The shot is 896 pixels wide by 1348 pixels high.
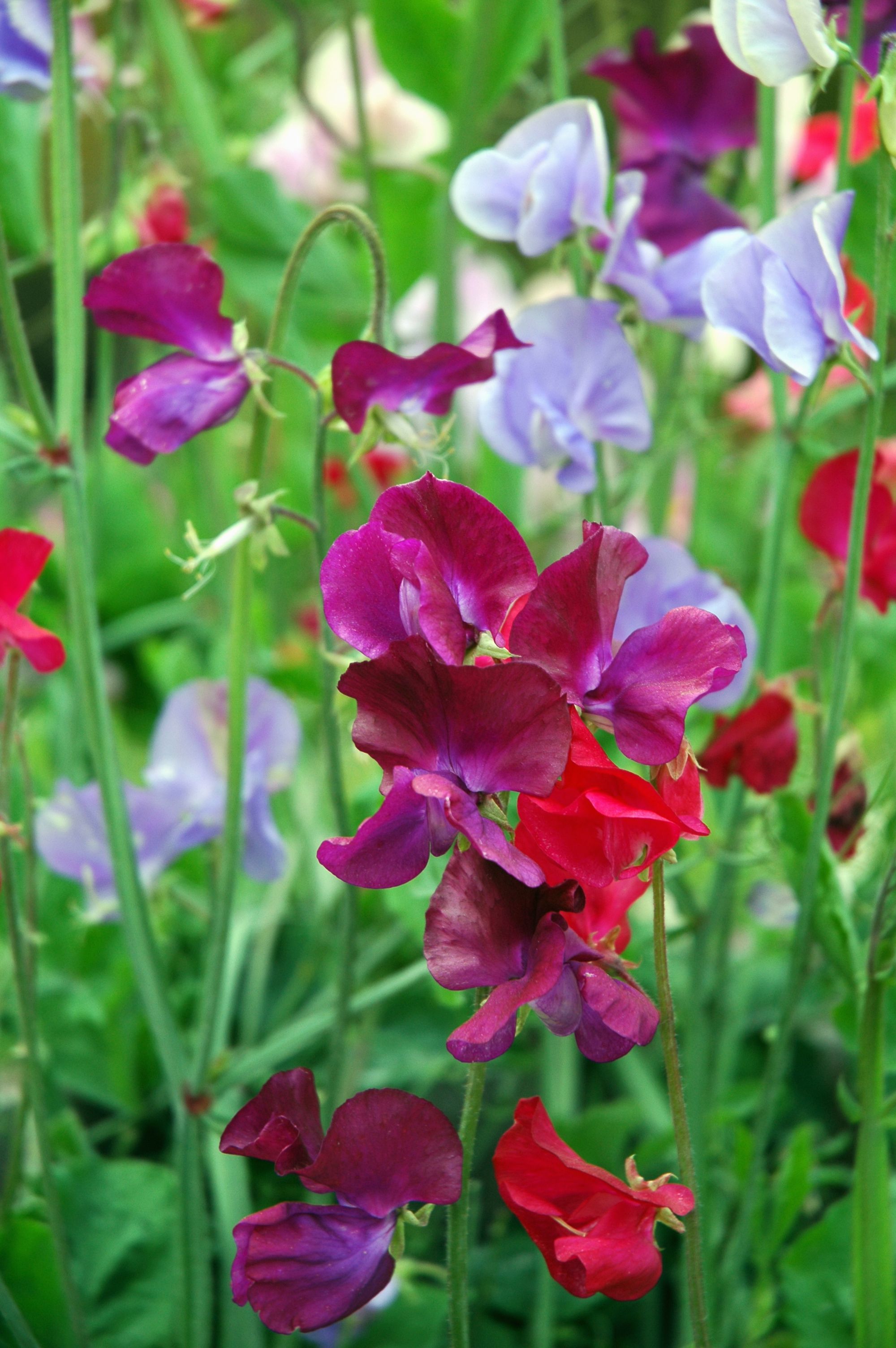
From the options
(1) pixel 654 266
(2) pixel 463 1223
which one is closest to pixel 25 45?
(1) pixel 654 266

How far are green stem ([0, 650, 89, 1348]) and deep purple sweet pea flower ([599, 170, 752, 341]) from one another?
0.95 ft

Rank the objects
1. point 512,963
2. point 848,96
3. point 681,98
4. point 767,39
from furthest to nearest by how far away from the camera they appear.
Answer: point 681,98, point 848,96, point 767,39, point 512,963

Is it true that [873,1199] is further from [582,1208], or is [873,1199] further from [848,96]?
[848,96]

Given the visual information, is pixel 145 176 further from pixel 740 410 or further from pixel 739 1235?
pixel 739 1235

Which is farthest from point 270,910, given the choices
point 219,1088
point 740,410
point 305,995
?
point 740,410

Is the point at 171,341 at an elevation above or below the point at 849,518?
above

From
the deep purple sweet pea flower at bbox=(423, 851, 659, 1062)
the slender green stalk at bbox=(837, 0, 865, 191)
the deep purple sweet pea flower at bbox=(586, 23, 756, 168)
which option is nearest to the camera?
the deep purple sweet pea flower at bbox=(423, 851, 659, 1062)

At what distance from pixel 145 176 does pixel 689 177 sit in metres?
0.38

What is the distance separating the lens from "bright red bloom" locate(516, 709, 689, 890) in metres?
0.29

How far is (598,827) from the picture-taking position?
0.29 meters

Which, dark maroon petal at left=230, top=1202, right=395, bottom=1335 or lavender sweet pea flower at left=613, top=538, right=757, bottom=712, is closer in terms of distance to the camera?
dark maroon petal at left=230, top=1202, right=395, bottom=1335

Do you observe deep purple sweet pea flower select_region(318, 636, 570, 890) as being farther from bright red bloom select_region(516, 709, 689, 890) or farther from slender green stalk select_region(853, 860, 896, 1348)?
slender green stalk select_region(853, 860, 896, 1348)

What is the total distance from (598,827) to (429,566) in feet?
0.25

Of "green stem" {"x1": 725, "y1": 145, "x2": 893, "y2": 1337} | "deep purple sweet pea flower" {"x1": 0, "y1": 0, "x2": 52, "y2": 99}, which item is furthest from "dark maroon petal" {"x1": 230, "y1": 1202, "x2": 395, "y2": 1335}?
"deep purple sweet pea flower" {"x1": 0, "y1": 0, "x2": 52, "y2": 99}
